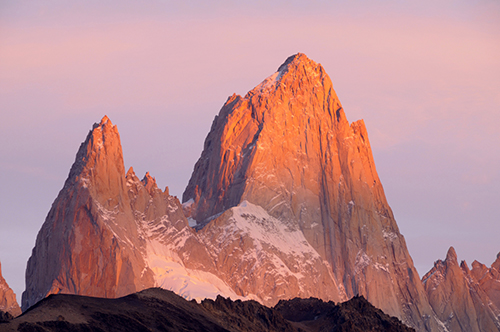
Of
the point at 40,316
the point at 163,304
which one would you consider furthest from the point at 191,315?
the point at 40,316

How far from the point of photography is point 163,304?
178375mm

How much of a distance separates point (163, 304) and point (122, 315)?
1530cm

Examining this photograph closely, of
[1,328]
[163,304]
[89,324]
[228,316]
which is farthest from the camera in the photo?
[228,316]

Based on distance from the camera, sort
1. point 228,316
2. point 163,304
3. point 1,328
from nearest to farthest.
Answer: point 1,328 → point 163,304 → point 228,316

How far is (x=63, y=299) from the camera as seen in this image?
160625 millimetres

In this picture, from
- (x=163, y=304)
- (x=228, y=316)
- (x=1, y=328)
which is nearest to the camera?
(x=1, y=328)

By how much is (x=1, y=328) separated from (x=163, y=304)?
131ft

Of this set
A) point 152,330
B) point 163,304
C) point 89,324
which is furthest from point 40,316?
point 163,304

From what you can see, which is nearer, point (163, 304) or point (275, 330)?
point (163, 304)

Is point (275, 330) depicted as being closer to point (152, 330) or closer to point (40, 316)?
point (152, 330)

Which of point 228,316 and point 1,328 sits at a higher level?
point 228,316

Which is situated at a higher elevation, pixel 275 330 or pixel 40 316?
pixel 275 330

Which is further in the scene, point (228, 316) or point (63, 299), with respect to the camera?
point (228, 316)

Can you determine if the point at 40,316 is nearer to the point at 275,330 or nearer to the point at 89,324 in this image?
the point at 89,324
